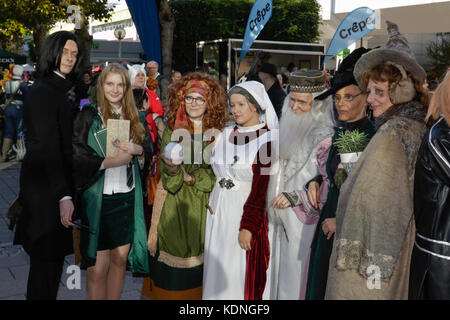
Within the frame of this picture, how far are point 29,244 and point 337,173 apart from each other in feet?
6.76

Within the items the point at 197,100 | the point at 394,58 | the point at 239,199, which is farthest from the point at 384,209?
the point at 197,100

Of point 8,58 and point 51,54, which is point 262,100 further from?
point 8,58

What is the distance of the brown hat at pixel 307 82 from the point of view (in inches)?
139

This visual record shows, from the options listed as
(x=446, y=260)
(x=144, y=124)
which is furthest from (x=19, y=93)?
(x=446, y=260)

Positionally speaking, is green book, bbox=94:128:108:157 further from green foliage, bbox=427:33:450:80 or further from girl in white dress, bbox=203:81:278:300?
green foliage, bbox=427:33:450:80

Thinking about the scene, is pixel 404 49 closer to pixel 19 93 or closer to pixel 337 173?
pixel 337 173

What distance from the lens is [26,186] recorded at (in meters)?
3.05

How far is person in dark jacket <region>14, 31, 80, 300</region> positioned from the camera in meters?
3.00

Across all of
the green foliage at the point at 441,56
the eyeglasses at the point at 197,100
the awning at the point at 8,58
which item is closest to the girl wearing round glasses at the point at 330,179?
the eyeglasses at the point at 197,100

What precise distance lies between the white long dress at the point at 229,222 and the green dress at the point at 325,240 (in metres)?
0.49

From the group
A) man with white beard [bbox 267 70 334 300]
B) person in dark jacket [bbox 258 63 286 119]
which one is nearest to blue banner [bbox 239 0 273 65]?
person in dark jacket [bbox 258 63 286 119]

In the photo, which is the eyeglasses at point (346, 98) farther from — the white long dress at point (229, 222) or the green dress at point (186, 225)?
the green dress at point (186, 225)

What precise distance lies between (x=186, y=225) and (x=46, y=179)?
3.67ft

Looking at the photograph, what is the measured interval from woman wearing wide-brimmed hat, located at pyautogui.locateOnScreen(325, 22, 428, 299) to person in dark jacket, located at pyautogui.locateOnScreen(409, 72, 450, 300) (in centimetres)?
11
